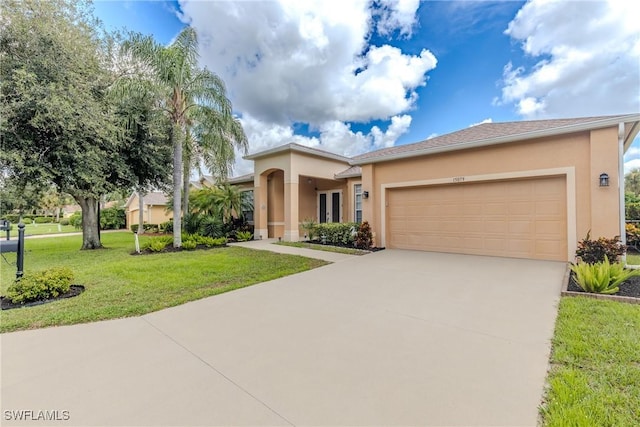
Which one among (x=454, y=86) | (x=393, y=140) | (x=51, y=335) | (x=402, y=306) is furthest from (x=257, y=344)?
(x=393, y=140)

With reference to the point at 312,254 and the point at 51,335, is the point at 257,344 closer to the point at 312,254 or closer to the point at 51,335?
the point at 51,335

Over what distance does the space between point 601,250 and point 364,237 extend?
6.40 m

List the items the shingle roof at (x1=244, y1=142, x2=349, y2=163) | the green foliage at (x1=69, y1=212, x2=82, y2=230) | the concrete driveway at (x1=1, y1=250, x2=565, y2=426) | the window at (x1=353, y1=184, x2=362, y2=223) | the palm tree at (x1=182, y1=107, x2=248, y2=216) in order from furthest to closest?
the green foliage at (x1=69, y1=212, x2=82, y2=230)
the window at (x1=353, y1=184, x2=362, y2=223)
the shingle roof at (x1=244, y1=142, x2=349, y2=163)
the palm tree at (x1=182, y1=107, x2=248, y2=216)
the concrete driveway at (x1=1, y1=250, x2=565, y2=426)

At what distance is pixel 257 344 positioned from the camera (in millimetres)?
3281

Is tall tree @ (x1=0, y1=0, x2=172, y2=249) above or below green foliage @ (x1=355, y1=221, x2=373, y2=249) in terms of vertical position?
above

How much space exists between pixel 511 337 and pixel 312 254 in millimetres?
6825

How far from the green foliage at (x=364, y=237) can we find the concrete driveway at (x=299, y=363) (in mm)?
5700

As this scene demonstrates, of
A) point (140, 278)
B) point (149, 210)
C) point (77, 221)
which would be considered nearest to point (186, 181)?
point (140, 278)

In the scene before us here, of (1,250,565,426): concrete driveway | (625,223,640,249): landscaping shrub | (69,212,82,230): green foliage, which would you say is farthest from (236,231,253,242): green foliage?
(69,212,82,230): green foliage

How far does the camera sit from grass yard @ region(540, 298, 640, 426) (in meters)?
2.07

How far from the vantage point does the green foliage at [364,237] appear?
10766 mm

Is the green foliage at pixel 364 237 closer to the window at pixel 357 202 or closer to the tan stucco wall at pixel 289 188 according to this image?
the window at pixel 357 202

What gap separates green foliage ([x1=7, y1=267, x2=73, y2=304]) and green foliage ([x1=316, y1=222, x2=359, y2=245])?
27.5 ft

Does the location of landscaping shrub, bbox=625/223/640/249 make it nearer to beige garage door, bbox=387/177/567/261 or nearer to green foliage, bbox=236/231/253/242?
beige garage door, bbox=387/177/567/261
